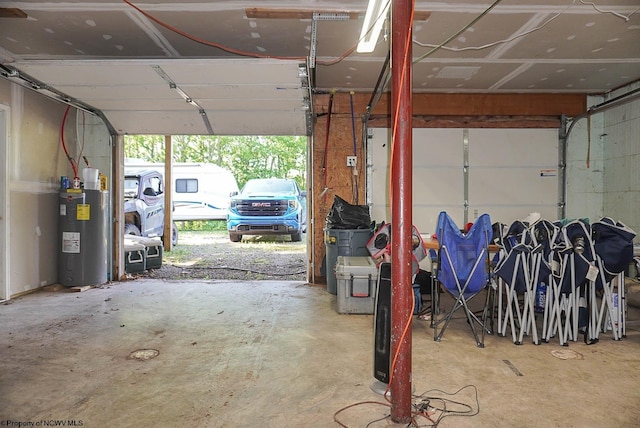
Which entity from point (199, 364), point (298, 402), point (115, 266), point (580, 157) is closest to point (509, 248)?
point (298, 402)

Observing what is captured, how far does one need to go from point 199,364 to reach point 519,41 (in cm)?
444

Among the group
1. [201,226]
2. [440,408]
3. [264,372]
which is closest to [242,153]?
[201,226]

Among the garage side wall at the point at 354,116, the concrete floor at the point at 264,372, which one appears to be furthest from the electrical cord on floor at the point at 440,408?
the garage side wall at the point at 354,116

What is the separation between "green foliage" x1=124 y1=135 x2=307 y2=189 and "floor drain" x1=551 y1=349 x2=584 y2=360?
1819 centimetres

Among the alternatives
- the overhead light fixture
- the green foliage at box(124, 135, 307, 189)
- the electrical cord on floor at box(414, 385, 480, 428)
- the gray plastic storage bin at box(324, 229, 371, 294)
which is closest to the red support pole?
the electrical cord on floor at box(414, 385, 480, 428)

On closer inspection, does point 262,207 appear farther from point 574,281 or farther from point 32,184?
point 574,281

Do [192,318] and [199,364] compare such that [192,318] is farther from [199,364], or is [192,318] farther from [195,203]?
[195,203]

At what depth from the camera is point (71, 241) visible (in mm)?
5695

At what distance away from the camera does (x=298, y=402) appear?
99.7 inches

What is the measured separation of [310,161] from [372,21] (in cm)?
325

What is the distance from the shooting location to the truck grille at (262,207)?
1042 centimetres

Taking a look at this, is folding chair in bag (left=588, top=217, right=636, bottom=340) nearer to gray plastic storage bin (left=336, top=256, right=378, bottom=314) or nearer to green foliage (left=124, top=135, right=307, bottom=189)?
gray plastic storage bin (left=336, top=256, right=378, bottom=314)

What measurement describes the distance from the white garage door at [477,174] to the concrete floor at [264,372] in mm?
2303

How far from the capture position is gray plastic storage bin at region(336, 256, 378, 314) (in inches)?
176
